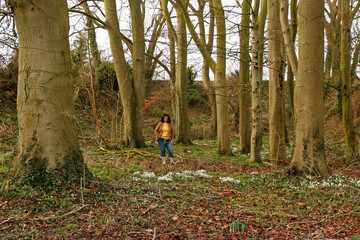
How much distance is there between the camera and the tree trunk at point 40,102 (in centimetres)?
457

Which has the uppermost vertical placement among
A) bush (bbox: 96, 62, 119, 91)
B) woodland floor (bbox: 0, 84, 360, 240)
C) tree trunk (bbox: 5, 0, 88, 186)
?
bush (bbox: 96, 62, 119, 91)

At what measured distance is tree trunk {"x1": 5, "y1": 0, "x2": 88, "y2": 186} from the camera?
4.57m

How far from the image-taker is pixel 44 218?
12.6ft

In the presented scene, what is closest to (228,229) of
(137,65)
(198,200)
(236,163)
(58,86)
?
(198,200)

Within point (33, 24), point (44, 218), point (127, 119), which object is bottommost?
point (44, 218)

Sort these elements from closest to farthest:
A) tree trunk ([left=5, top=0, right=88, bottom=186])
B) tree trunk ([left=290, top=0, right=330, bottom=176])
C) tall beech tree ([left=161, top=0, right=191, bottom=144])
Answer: tree trunk ([left=5, top=0, right=88, bottom=186]), tree trunk ([left=290, top=0, right=330, bottom=176]), tall beech tree ([left=161, top=0, right=191, bottom=144])

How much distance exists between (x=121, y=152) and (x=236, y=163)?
15.0 ft

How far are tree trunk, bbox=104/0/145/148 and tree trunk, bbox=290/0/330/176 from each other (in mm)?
7755

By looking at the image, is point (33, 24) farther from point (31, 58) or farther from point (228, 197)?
point (228, 197)

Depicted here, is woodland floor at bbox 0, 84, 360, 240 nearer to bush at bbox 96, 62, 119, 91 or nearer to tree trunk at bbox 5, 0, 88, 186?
tree trunk at bbox 5, 0, 88, 186

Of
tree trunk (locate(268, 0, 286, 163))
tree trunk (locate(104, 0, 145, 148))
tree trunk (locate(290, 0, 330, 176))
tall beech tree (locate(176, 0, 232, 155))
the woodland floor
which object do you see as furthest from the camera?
tree trunk (locate(104, 0, 145, 148))

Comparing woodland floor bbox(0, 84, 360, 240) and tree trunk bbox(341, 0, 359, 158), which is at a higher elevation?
tree trunk bbox(341, 0, 359, 158)

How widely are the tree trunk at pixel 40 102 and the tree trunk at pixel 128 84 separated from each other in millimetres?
7640

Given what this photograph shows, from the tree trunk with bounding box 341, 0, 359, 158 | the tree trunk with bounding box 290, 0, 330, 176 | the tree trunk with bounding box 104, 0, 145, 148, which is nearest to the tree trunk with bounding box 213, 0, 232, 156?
the tree trunk with bounding box 104, 0, 145, 148
